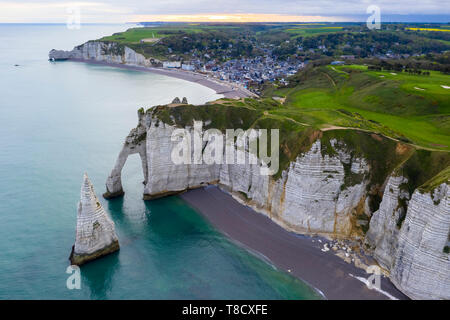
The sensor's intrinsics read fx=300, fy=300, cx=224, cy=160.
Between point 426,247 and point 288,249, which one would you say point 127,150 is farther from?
point 426,247

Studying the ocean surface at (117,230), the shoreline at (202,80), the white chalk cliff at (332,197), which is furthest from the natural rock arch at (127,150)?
the shoreline at (202,80)

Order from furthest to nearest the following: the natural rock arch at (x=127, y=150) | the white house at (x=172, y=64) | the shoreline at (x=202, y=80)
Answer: the white house at (x=172, y=64)
the shoreline at (x=202, y=80)
the natural rock arch at (x=127, y=150)

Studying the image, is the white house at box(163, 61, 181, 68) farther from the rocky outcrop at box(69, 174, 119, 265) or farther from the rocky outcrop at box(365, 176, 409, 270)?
the rocky outcrop at box(365, 176, 409, 270)

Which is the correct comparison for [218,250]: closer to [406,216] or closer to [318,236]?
[318,236]

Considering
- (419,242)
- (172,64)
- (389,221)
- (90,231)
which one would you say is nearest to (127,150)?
(90,231)

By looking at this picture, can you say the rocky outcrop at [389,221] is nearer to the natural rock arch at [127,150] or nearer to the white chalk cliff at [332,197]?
the white chalk cliff at [332,197]

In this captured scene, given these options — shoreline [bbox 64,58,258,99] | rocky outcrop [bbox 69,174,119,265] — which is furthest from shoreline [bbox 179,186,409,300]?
shoreline [bbox 64,58,258,99]

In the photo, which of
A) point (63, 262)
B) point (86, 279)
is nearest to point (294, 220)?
point (86, 279)
